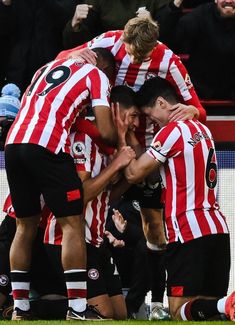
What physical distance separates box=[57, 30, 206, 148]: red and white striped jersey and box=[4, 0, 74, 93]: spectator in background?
1940 mm

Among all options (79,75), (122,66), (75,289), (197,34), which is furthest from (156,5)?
(75,289)

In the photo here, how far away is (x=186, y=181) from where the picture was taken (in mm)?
8586

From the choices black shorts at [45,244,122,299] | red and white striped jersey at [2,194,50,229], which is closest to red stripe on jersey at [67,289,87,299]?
black shorts at [45,244,122,299]

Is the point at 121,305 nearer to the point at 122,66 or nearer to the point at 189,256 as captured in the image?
the point at 189,256

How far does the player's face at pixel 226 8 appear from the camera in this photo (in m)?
10.9

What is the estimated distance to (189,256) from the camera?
8484mm

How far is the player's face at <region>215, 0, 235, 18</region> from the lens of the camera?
1085 centimetres

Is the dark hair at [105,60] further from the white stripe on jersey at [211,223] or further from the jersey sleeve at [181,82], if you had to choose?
the white stripe on jersey at [211,223]

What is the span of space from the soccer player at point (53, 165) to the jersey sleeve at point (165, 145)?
287 millimetres

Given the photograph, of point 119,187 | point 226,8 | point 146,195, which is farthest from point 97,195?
point 226,8

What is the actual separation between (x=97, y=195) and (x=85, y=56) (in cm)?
92

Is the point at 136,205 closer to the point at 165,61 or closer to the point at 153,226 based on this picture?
the point at 153,226

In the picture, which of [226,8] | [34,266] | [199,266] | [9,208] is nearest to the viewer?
[199,266]

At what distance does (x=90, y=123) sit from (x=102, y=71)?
38 cm
